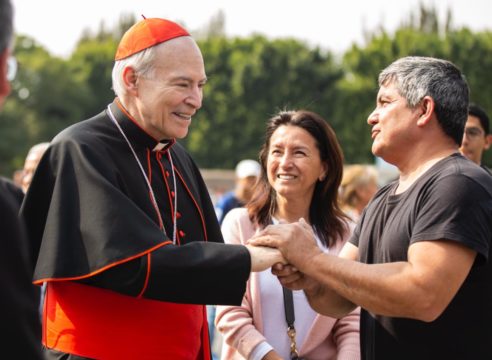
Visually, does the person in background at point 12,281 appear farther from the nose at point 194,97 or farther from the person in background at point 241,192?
the person in background at point 241,192

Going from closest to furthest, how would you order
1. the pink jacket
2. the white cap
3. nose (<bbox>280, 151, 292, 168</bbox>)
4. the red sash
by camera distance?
the red sash
the pink jacket
nose (<bbox>280, 151, 292, 168</bbox>)
the white cap

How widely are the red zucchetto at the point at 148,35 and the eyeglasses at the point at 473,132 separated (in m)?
3.76

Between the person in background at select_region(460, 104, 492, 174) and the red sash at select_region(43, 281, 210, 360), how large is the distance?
401 centimetres

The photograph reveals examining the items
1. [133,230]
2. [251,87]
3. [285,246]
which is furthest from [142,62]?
[251,87]

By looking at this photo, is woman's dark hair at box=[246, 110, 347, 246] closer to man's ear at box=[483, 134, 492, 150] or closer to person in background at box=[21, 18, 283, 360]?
person in background at box=[21, 18, 283, 360]

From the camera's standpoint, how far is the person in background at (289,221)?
4.40 m

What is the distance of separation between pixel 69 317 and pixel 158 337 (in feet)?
1.31

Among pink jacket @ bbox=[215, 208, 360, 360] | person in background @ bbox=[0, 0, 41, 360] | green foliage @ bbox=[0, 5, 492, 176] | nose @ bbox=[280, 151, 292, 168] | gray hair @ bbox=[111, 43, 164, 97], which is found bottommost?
green foliage @ bbox=[0, 5, 492, 176]

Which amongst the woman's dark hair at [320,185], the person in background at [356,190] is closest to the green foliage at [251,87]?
the person in background at [356,190]

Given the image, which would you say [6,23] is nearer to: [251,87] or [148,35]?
[148,35]

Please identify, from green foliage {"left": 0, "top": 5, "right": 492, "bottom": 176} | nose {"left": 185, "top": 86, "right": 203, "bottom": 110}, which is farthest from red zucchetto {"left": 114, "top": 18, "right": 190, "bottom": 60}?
green foliage {"left": 0, "top": 5, "right": 492, "bottom": 176}

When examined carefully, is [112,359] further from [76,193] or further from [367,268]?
[367,268]

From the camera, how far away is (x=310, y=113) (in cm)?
507

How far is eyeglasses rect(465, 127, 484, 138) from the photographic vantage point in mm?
6754
